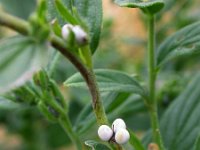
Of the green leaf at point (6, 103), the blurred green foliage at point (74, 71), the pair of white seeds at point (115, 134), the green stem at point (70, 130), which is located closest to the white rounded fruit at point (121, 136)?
the pair of white seeds at point (115, 134)

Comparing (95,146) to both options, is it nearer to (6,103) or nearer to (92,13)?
(92,13)

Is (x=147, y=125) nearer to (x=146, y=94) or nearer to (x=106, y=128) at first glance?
(x=146, y=94)

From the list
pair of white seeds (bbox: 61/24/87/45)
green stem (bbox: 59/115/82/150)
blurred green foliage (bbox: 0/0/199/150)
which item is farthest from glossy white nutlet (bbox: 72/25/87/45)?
blurred green foliage (bbox: 0/0/199/150)

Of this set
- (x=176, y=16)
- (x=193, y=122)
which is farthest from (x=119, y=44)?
(x=193, y=122)

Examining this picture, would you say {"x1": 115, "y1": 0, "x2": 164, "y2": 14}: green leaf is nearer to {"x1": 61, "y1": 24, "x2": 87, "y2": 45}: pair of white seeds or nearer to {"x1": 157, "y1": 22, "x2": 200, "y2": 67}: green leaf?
{"x1": 157, "y1": 22, "x2": 200, "y2": 67}: green leaf

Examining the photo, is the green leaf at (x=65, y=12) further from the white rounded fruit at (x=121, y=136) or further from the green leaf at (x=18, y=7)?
the green leaf at (x=18, y=7)
